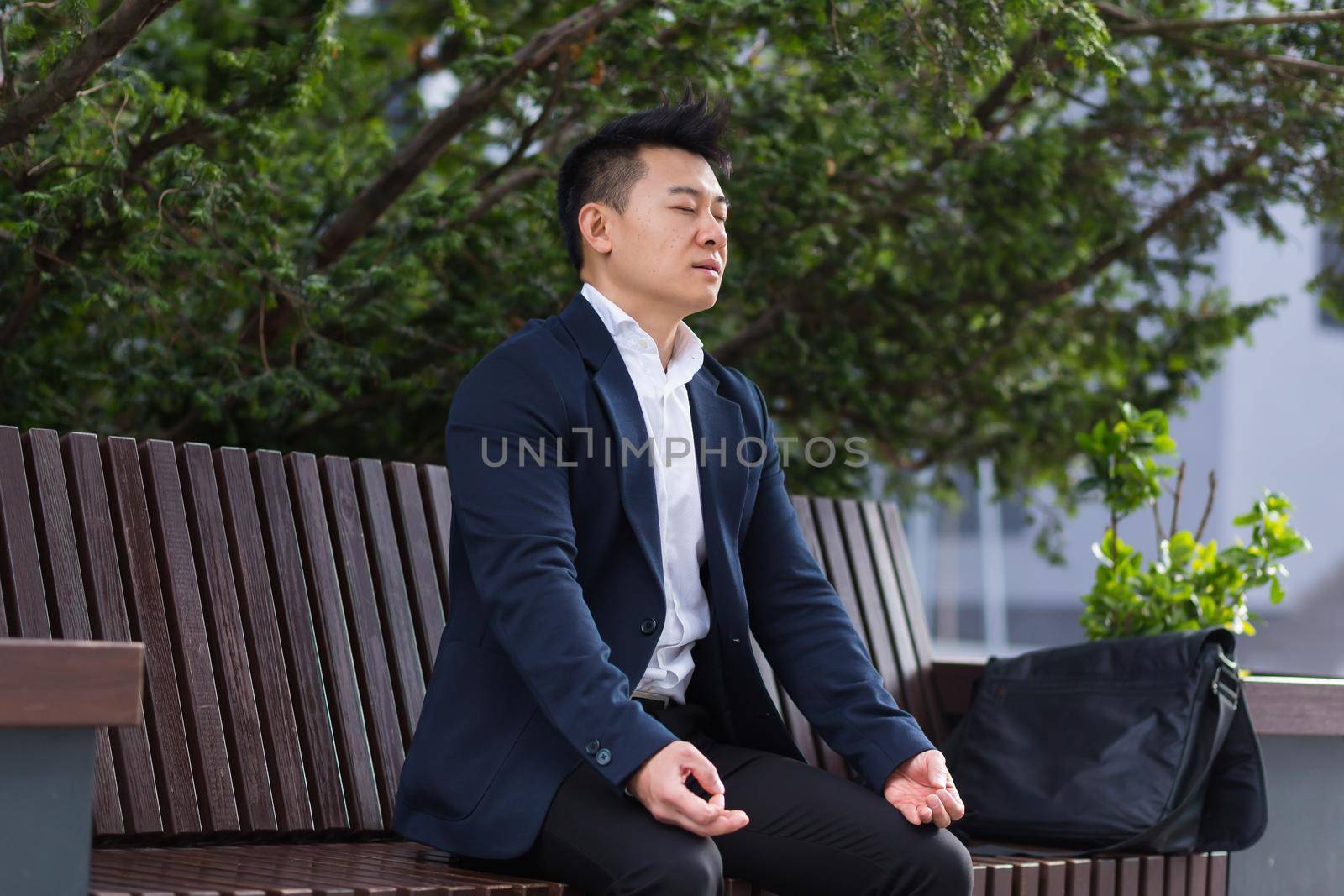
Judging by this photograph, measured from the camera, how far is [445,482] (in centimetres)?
347

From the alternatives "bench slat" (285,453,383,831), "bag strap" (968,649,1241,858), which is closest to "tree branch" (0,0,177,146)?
"bench slat" (285,453,383,831)

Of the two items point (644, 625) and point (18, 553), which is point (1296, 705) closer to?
point (644, 625)

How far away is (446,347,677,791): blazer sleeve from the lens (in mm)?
2262

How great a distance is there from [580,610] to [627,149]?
0.95 meters

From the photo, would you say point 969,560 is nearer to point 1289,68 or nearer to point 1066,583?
point 1066,583

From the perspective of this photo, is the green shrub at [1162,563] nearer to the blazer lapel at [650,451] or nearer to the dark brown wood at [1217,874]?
the dark brown wood at [1217,874]

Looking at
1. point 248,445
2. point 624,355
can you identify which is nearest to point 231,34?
point 248,445

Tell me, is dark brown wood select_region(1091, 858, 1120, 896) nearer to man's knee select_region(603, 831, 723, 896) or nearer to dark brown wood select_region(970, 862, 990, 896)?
dark brown wood select_region(970, 862, 990, 896)

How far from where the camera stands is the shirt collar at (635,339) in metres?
2.80

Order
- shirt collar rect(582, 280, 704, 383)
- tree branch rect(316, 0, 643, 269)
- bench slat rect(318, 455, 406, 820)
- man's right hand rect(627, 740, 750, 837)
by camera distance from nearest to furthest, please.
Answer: man's right hand rect(627, 740, 750, 837) < shirt collar rect(582, 280, 704, 383) < bench slat rect(318, 455, 406, 820) < tree branch rect(316, 0, 643, 269)

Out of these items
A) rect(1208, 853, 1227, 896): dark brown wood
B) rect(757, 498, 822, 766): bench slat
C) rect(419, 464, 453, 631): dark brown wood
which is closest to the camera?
rect(419, 464, 453, 631): dark brown wood

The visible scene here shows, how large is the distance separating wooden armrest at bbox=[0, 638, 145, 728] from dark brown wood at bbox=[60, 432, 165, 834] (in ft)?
2.38

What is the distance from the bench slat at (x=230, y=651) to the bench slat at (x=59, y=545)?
0.78 feet

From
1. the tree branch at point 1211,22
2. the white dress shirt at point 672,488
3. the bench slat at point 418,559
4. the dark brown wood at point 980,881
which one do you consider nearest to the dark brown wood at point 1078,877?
the dark brown wood at point 980,881
